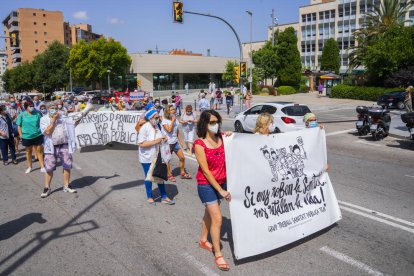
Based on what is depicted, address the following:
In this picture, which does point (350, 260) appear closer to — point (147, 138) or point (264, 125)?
point (264, 125)

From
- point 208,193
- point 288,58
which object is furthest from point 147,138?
point 288,58

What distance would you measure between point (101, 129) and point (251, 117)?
19.8ft

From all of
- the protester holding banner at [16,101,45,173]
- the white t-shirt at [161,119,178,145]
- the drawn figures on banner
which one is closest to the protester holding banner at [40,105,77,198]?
the white t-shirt at [161,119,178,145]

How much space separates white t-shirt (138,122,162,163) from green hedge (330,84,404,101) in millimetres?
30157

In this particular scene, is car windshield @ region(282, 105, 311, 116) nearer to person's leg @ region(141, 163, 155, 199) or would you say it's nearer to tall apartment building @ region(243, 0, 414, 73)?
person's leg @ region(141, 163, 155, 199)

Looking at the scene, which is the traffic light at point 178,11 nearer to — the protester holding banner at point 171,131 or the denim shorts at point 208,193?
the protester holding banner at point 171,131

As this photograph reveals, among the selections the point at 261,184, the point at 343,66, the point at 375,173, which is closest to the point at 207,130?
the point at 261,184

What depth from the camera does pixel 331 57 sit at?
230 feet

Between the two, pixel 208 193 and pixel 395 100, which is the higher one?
pixel 395 100

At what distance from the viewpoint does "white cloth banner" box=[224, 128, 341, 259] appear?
4211mm

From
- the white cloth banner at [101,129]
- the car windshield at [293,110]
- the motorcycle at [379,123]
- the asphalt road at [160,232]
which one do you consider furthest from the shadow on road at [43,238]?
the motorcycle at [379,123]

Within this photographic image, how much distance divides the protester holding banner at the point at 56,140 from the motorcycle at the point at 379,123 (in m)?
10.9

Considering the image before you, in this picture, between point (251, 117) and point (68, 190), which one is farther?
point (251, 117)

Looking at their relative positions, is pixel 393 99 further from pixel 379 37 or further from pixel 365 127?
pixel 365 127
